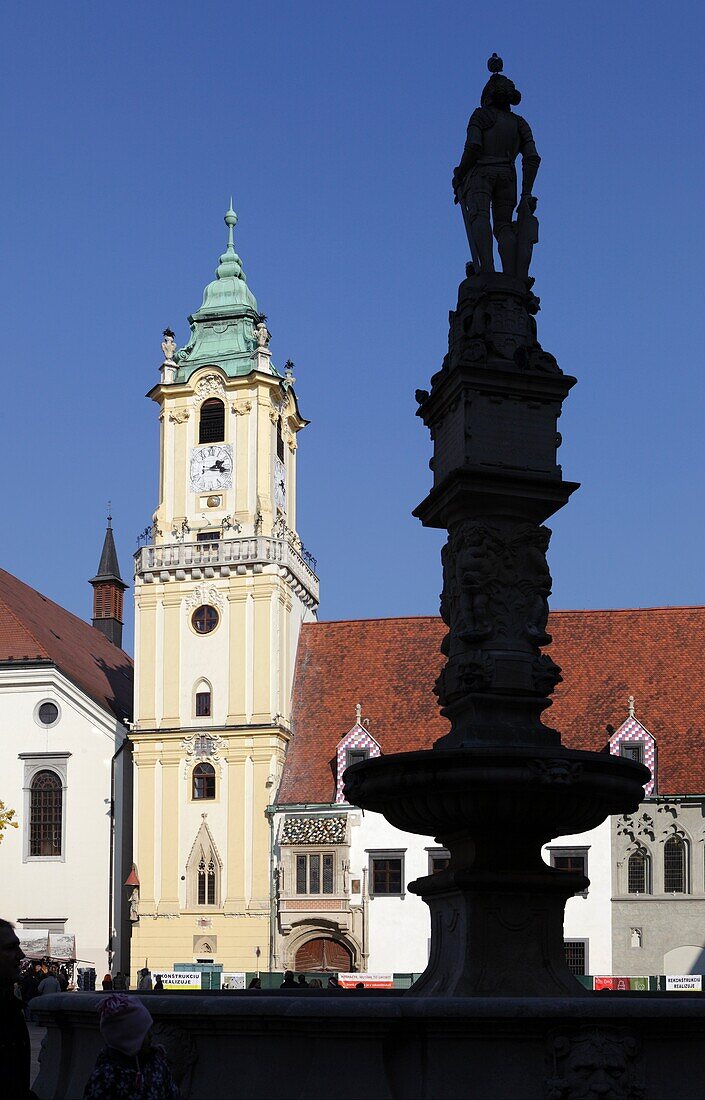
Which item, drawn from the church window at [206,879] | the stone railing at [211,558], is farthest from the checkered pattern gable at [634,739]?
the church window at [206,879]

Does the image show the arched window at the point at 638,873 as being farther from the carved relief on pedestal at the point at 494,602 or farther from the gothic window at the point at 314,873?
the carved relief on pedestal at the point at 494,602

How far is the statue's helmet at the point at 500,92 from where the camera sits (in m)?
14.1

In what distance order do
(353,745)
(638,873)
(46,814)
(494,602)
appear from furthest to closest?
(46,814), (353,745), (638,873), (494,602)

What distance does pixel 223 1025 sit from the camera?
977cm

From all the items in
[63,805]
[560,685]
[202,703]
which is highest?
[560,685]

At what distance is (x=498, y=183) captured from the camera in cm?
1385

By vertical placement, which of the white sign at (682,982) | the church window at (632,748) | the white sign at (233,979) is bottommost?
the white sign at (233,979)

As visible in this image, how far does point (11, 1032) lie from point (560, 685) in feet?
136

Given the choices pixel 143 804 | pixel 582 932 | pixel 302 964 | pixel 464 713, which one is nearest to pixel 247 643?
pixel 143 804

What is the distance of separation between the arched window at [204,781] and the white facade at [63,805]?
9.87 ft

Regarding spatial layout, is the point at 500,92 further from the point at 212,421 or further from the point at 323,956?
the point at 212,421

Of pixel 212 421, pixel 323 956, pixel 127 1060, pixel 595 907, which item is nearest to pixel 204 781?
pixel 323 956

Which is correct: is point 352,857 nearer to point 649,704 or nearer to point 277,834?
point 277,834

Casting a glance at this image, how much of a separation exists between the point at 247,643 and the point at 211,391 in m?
8.74
